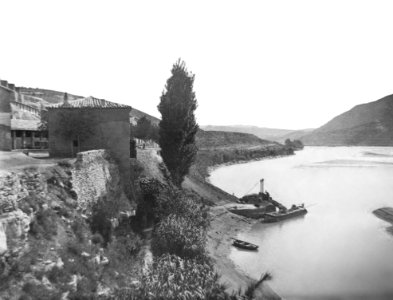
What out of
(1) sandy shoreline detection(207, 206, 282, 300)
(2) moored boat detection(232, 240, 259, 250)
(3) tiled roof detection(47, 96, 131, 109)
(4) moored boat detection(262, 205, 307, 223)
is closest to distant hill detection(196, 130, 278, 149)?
(4) moored boat detection(262, 205, 307, 223)

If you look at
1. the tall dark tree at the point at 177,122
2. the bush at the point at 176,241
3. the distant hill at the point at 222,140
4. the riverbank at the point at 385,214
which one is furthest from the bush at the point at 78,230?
the distant hill at the point at 222,140

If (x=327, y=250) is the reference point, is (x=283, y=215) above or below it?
above

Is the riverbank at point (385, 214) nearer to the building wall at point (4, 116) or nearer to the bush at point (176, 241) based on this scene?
the bush at point (176, 241)

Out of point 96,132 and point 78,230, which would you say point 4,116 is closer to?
point 96,132

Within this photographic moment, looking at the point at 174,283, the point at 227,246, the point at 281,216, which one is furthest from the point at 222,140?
the point at 174,283

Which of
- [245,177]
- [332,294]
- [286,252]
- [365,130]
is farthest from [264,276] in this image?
[365,130]

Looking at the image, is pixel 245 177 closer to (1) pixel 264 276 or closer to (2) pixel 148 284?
(1) pixel 264 276

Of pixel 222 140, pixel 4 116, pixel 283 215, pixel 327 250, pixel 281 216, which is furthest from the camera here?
pixel 222 140
